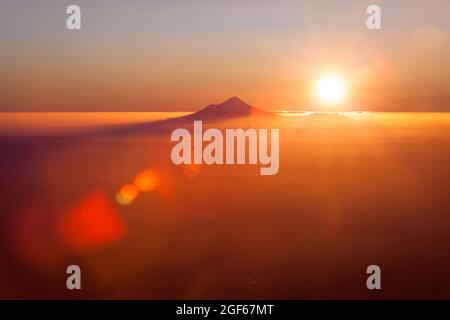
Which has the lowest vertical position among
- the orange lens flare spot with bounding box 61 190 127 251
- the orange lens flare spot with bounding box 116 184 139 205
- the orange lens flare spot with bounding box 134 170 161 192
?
the orange lens flare spot with bounding box 61 190 127 251

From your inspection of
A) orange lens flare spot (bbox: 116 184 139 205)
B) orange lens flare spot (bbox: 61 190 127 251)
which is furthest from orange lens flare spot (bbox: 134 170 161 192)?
orange lens flare spot (bbox: 61 190 127 251)

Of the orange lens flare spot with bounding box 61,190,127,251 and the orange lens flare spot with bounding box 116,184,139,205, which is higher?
the orange lens flare spot with bounding box 116,184,139,205

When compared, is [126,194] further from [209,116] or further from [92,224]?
[209,116]

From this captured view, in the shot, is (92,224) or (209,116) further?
(209,116)

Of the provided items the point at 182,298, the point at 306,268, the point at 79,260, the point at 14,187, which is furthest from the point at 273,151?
the point at 14,187

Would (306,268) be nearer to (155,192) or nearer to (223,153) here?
(223,153)

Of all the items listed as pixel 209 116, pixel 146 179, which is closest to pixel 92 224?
pixel 146 179

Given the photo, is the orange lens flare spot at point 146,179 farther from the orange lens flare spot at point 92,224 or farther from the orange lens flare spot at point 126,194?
the orange lens flare spot at point 92,224

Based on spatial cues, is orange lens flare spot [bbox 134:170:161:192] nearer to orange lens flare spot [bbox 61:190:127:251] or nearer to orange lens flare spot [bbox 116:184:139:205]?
orange lens flare spot [bbox 116:184:139:205]
